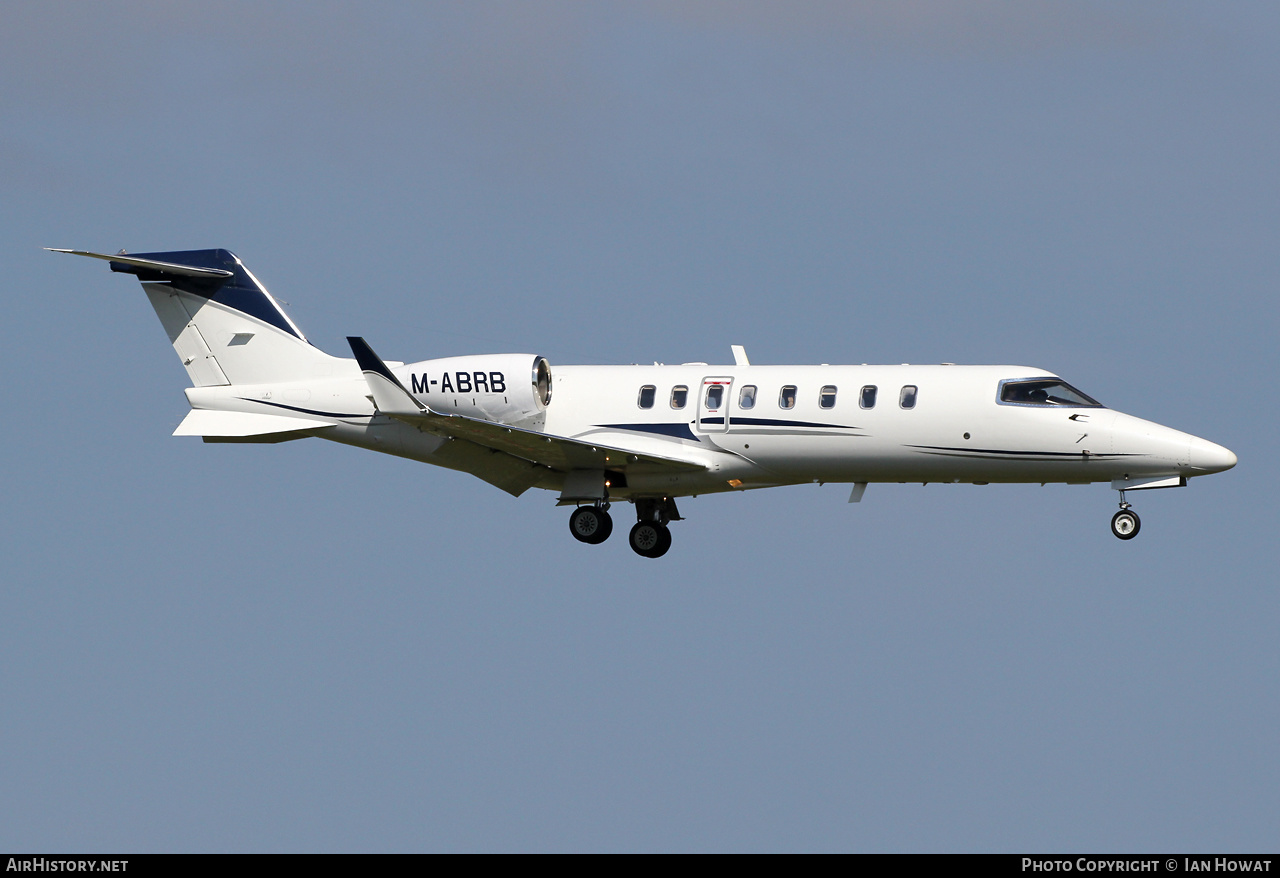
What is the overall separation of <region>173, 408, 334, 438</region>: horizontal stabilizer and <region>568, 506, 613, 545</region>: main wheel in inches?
208

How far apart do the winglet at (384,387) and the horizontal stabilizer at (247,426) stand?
13.0ft

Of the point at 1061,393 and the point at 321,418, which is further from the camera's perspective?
the point at 321,418

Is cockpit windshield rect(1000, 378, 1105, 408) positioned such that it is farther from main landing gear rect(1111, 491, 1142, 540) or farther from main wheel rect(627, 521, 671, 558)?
main wheel rect(627, 521, 671, 558)

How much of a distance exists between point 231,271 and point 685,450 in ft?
33.6

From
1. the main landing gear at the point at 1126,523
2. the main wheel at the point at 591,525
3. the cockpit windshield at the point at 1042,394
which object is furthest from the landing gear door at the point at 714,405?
the main landing gear at the point at 1126,523

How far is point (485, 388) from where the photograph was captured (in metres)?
31.4

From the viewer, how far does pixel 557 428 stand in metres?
31.8

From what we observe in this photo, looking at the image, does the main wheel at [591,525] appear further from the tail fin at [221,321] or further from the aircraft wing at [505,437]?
the tail fin at [221,321]

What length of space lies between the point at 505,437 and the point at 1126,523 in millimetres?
11034

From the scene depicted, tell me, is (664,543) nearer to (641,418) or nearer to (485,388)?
(641,418)

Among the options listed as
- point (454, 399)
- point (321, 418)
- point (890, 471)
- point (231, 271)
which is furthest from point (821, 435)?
point (231, 271)

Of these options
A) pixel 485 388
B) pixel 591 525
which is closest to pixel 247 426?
pixel 485 388

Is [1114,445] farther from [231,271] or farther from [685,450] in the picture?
[231,271]
